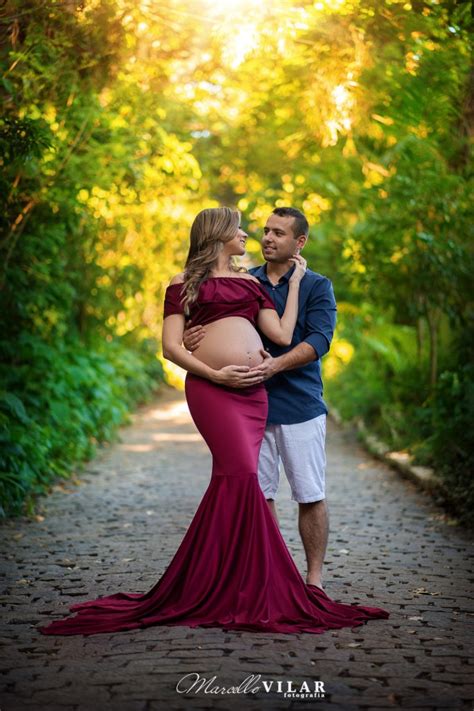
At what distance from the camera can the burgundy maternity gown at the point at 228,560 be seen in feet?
17.2

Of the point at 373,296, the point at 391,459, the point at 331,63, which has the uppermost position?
the point at 331,63

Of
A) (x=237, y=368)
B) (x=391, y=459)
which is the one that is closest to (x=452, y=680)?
(x=237, y=368)

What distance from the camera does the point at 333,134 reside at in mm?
10789

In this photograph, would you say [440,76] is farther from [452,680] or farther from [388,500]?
[452,680]

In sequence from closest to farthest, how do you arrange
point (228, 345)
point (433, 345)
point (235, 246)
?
point (228, 345)
point (235, 246)
point (433, 345)

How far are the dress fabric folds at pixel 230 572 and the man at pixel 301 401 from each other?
345 mm

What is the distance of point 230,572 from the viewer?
17.4 feet

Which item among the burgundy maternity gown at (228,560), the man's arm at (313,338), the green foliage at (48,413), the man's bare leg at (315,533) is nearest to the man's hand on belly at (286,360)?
the man's arm at (313,338)

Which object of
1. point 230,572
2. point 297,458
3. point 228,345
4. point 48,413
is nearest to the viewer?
point 230,572

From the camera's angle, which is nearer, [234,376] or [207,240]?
[234,376]

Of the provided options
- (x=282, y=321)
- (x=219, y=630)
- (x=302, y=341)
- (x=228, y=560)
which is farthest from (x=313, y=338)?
(x=219, y=630)

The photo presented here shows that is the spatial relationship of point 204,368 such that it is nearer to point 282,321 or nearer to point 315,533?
point 282,321

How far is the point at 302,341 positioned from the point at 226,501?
114 centimetres

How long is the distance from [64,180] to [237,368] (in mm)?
4904
